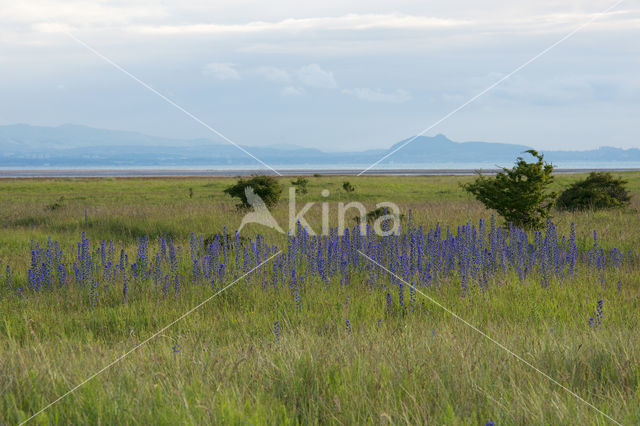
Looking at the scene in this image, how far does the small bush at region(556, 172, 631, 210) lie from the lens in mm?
17656

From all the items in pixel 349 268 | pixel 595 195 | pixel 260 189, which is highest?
pixel 260 189

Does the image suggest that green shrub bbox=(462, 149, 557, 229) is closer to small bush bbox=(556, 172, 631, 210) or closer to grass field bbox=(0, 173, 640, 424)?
grass field bbox=(0, 173, 640, 424)

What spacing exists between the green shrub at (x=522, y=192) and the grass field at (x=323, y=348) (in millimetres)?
3599

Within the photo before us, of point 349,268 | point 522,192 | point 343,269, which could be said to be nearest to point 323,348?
point 343,269

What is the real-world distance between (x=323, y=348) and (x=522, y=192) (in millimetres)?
9109

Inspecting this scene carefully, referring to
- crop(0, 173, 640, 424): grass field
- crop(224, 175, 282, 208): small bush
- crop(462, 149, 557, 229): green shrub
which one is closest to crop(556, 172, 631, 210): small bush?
crop(462, 149, 557, 229): green shrub

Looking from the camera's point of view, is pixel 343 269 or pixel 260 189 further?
pixel 260 189

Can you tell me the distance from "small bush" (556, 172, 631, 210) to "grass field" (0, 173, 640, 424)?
9.95m

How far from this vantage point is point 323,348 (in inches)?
168

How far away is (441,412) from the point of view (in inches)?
125

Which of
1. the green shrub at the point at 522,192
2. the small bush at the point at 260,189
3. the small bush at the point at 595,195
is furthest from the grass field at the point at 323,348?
the small bush at the point at 595,195

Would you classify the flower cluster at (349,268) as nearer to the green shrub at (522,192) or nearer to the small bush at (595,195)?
the green shrub at (522,192)

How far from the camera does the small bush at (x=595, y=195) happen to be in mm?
17656

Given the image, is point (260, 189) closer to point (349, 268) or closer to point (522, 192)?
point (522, 192)
